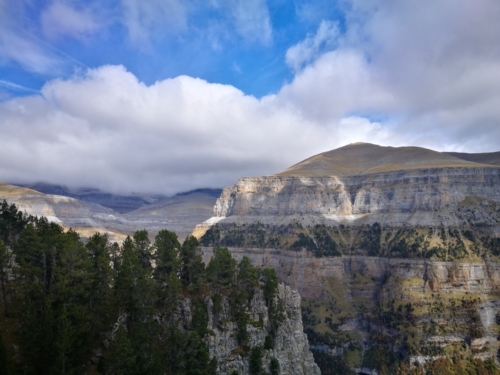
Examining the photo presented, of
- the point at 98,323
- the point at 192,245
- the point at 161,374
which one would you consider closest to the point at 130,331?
the point at 98,323

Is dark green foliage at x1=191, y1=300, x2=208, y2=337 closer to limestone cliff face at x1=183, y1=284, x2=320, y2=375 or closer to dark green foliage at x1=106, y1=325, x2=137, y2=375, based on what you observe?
limestone cliff face at x1=183, y1=284, x2=320, y2=375

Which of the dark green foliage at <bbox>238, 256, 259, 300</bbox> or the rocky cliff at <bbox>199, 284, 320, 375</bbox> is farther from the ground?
the dark green foliage at <bbox>238, 256, 259, 300</bbox>

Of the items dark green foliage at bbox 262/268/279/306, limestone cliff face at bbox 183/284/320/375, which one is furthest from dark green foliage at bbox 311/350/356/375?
dark green foliage at bbox 262/268/279/306

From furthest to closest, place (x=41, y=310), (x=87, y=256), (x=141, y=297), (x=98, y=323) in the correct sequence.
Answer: (x=87, y=256)
(x=141, y=297)
(x=98, y=323)
(x=41, y=310)

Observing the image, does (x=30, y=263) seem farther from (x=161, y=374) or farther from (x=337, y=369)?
(x=337, y=369)

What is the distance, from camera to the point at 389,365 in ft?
609

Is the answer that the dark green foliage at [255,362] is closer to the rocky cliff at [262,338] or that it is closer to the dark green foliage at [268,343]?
the rocky cliff at [262,338]

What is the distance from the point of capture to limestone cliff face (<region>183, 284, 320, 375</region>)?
85375 millimetres

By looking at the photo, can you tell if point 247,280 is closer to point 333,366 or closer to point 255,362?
point 255,362

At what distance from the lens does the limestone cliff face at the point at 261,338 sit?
280 feet

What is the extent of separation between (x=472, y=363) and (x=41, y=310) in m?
183

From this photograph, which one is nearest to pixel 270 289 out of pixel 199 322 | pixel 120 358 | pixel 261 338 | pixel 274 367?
pixel 261 338

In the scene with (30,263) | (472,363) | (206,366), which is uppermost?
(30,263)

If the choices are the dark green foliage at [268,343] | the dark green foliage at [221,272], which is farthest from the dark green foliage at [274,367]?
the dark green foliage at [221,272]
